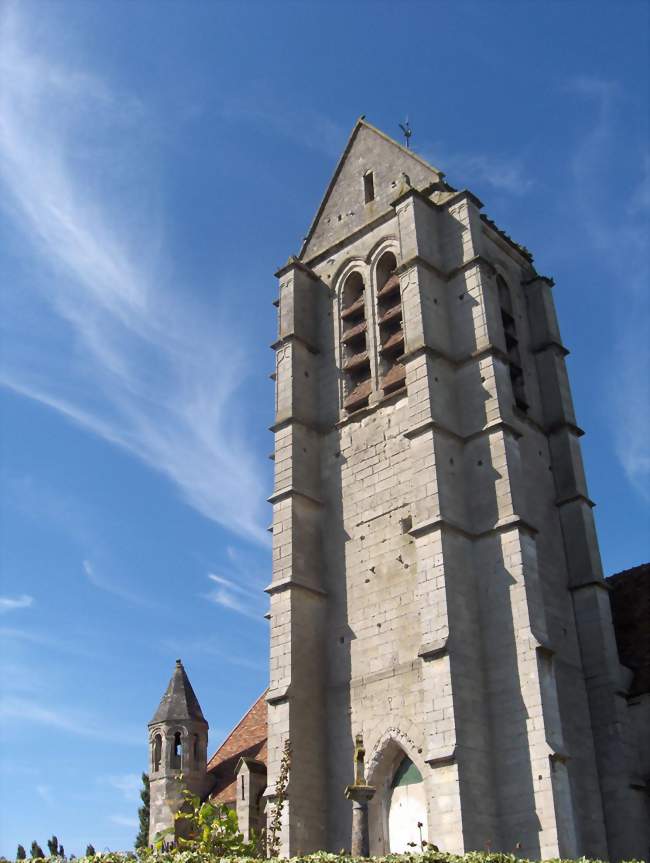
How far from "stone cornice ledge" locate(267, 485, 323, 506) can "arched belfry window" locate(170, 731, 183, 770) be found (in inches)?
321

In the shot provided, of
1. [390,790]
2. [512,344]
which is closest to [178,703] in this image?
[390,790]

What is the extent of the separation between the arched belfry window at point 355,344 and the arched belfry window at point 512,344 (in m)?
3.35

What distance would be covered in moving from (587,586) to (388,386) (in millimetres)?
6103

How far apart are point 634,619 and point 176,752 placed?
1246 cm

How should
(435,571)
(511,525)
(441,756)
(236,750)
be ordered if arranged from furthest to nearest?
(236,750)
(511,525)
(435,571)
(441,756)

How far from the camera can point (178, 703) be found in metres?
27.1

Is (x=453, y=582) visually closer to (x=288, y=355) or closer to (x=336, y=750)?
(x=336, y=750)

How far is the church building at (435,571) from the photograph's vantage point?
17.6m

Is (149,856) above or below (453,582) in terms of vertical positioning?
below

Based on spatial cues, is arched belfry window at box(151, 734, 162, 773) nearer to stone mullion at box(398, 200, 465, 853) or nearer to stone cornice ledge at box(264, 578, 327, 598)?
stone cornice ledge at box(264, 578, 327, 598)

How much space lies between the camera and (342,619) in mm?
20859

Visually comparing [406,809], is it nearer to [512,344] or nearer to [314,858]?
[314,858]

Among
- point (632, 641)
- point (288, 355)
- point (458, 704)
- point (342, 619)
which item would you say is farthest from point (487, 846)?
point (288, 355)

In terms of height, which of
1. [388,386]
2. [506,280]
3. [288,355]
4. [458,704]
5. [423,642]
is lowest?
[458,704]
